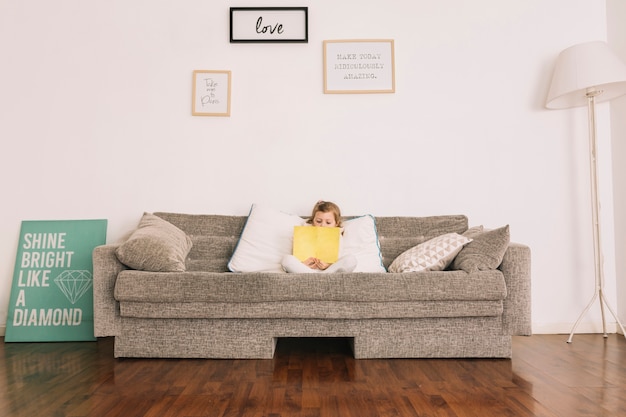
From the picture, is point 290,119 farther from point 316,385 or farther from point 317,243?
point 316,385

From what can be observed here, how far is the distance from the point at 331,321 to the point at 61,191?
198cm

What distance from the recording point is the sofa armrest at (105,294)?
7.84 ft

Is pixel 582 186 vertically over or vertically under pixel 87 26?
under

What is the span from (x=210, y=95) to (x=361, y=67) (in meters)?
0.98

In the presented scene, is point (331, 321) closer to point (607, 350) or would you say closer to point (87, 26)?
point (607, 350)

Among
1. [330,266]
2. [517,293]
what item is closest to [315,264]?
[330,266]

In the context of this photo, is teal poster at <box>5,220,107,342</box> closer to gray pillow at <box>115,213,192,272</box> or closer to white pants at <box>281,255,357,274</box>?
gray pillow at <box>115,213,192,272</box>

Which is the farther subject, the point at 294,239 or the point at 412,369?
the point at 294,239

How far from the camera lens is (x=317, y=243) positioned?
9.00ft

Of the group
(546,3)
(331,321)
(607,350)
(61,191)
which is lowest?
(607,350)

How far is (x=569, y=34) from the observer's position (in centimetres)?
323

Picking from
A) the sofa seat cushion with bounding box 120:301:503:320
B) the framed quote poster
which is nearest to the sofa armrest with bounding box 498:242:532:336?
the sofa seat cushion with bounding box 120:301:503:320

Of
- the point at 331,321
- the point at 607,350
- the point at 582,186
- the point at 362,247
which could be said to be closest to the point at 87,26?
the point at 362,247

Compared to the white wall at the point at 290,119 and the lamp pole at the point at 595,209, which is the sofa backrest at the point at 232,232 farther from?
the lamp pole at the point at 595,209
